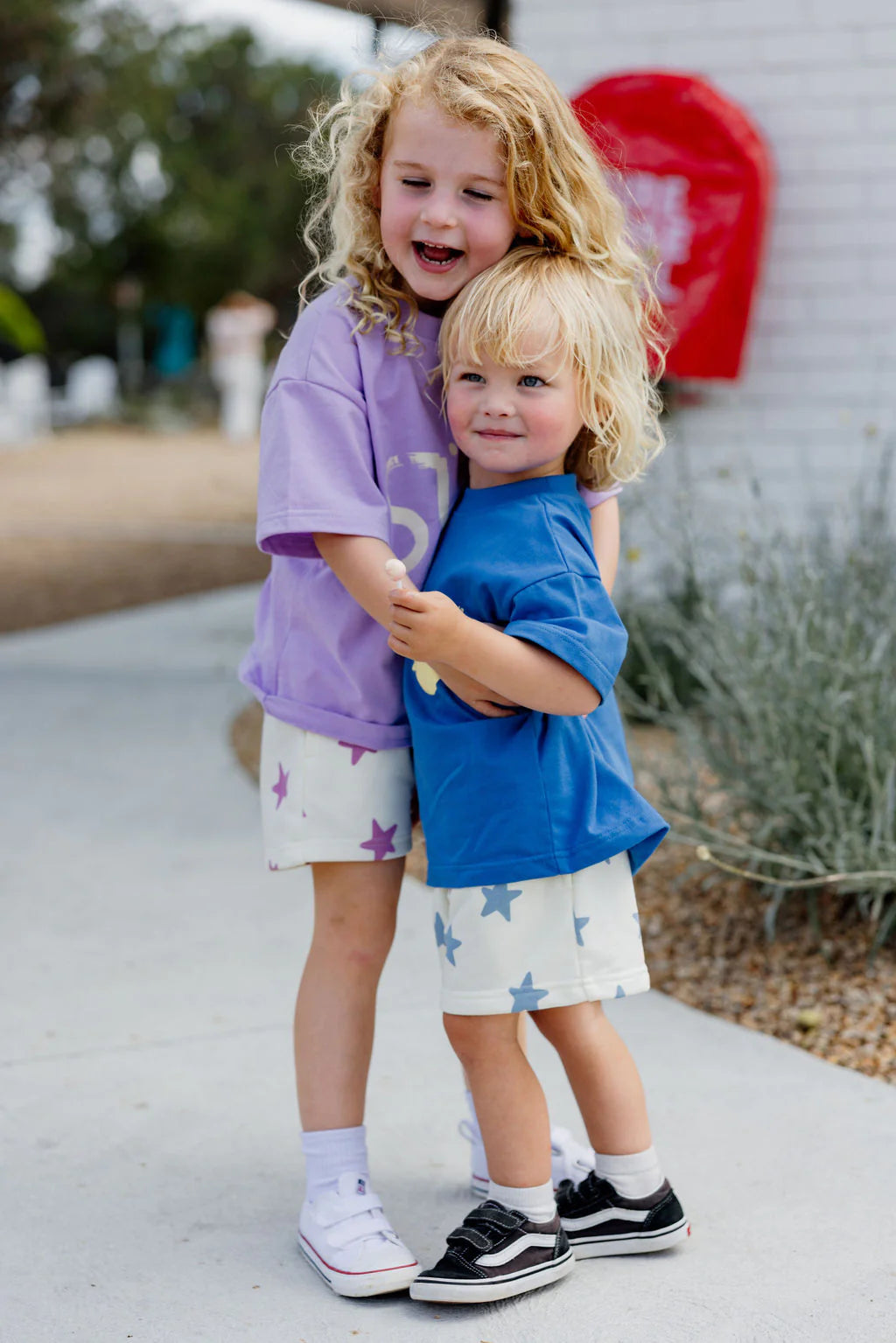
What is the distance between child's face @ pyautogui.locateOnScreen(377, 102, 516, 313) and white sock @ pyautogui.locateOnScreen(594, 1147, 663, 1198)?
3.74ft

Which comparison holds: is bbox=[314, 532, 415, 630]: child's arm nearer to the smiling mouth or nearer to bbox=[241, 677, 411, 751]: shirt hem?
bbox=[241, 677, 411, 751]: shirt hem

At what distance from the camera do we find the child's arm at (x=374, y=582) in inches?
70.5

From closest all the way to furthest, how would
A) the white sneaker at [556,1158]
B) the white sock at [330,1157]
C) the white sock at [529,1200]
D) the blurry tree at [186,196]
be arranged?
the white sock at [529,1200], the white sock at [330,1157], the white sneaker at [556,1158], the blurry tree at [186,196]

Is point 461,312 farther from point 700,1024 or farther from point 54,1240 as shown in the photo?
point 700,1024

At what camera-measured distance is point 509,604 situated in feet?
5.82

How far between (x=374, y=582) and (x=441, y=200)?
47 cm

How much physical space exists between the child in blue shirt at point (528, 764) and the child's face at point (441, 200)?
50mm

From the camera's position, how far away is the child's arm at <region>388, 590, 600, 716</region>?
167 centimetres

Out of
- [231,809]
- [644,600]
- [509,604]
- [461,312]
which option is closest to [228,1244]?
[509,604]

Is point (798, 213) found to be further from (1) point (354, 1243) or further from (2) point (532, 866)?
(1) point (354, 1243)

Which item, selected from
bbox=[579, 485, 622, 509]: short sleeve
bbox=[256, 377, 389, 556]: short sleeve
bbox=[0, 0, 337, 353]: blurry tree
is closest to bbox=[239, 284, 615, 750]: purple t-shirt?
bbox=[256, 377, 389, 556]: short sleeve

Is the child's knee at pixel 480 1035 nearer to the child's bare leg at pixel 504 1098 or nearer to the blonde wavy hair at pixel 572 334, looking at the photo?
the child's bare leg at pixel 504 1098

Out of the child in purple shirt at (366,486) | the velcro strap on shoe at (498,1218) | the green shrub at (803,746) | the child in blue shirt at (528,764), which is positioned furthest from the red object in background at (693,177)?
the velcro strap on shoe at (498,1218)

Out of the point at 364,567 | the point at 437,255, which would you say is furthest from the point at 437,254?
the point at 364,567
